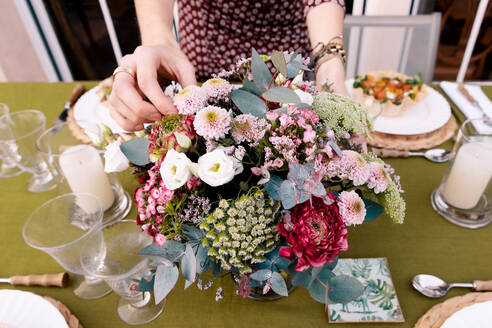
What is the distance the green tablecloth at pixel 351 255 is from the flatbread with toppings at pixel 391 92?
18 centimetres

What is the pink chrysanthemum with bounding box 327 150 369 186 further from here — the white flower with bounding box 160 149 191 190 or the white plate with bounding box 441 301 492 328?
the white plate with bounding box 441 301 492 328

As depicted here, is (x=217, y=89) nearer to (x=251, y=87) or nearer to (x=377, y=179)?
(x=251, y=87)

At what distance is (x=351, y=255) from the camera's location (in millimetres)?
734

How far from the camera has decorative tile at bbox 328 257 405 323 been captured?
62cm

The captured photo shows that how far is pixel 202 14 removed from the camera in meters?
1.35

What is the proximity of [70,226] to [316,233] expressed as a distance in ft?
1.78

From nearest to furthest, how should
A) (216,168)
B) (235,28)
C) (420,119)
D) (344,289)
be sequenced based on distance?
(216,168)
(344,289)
(420,119)
(235,28)

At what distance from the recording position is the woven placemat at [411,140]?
962 mm

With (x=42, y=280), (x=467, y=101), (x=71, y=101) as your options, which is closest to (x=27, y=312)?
(x=42, y=280)

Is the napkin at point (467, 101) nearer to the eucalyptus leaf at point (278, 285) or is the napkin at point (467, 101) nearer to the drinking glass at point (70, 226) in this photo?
the eucalyptus leaf at point (278, 285)

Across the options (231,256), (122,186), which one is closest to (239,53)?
(122,186)

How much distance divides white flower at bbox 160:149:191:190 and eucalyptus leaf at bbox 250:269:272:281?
0.18 meters

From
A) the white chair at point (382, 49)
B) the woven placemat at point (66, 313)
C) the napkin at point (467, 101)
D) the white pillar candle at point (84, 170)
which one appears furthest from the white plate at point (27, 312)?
the white chair at point (382, 49)

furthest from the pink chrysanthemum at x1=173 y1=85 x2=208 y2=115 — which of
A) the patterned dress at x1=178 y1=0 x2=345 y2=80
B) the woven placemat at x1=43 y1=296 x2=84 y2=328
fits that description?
the patterned dress at x1=178 y1=0 x2=345 y2=80
